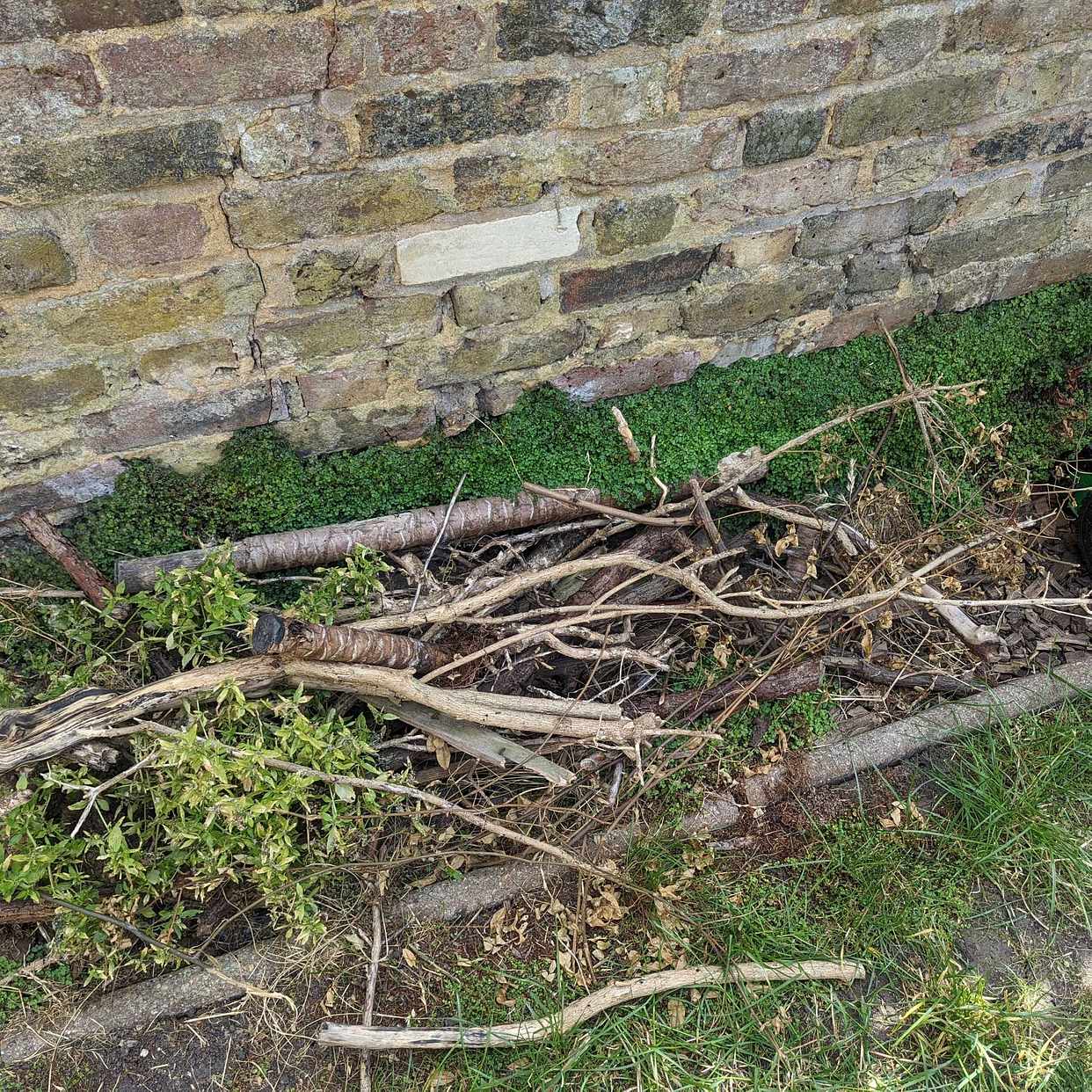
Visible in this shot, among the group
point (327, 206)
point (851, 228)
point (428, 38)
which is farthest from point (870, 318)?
point (327, 206)

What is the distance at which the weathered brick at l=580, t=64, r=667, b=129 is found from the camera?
7.77ft

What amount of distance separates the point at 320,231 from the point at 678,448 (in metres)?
1.34

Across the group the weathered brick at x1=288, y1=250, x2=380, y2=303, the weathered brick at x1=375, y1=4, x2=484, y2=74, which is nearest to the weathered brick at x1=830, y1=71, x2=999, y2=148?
the weathered brick at x1=375, y1=4, x2=484, y2=74

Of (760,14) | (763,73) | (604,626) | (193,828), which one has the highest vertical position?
(760,14)

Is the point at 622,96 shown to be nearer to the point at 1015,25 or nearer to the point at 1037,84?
the point at 1015,25

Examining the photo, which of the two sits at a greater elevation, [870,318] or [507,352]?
[507,352]

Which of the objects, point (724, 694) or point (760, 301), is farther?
point (760, 301)

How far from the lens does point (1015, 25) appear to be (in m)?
2.70

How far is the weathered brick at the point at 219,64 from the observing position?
1969 mm

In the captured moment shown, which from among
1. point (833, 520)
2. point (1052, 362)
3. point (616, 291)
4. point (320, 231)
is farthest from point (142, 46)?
point (1052, 362)

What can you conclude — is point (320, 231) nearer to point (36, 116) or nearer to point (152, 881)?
point (36, 116)

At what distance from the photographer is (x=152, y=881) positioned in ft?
7.59

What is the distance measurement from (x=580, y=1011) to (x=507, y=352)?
6.15 ft

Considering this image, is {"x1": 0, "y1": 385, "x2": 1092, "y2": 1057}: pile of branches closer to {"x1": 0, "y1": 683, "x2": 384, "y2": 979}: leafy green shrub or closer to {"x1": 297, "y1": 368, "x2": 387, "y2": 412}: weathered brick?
{"x1": 0, "y1": 683, "x2": 384, "y2": 979}: leafy green shrub
